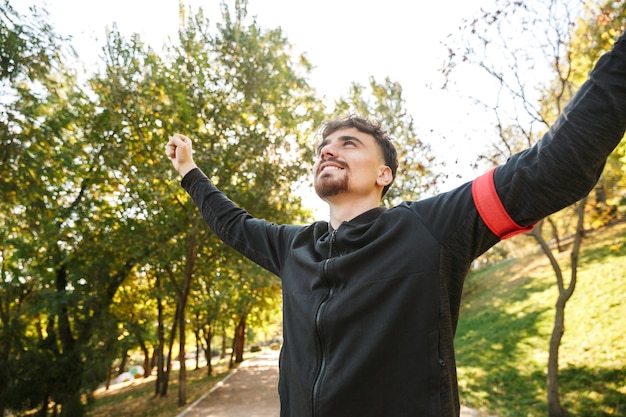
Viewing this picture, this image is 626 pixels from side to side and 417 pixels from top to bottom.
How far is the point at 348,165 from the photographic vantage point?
1.91 meters

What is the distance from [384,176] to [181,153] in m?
1.28

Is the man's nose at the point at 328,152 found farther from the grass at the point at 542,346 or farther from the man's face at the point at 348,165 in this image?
the grass at the point at 542,346

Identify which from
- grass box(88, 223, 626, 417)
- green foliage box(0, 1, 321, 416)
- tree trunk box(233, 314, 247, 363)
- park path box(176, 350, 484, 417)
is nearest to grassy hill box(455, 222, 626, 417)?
grass box(88, 223, 626, 417)

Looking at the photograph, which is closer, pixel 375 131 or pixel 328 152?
pixel 328 152

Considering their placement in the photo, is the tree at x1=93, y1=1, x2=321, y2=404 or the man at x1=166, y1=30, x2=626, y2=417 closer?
the man at x1=166, y1=30, x2=626, y2=417

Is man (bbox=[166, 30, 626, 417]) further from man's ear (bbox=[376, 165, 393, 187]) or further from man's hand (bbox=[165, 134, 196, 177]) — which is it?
man's hand (bbox=[165, 134, 196, 177])

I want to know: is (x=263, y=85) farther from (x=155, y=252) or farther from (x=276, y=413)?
(x=276, y=413)

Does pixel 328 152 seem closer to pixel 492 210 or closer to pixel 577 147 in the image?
pixel 492 210

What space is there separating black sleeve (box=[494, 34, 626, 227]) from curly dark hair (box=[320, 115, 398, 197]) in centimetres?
87

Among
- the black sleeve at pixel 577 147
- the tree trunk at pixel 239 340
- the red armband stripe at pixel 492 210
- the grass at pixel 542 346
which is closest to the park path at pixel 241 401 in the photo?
the grass at pixel 542 346

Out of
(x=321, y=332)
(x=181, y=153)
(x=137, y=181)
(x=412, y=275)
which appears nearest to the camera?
(x=412, y=275)

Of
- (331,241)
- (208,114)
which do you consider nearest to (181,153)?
(331,241)

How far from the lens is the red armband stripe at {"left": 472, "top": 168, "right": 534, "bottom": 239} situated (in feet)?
4.12

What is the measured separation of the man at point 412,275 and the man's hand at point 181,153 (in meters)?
1.15
